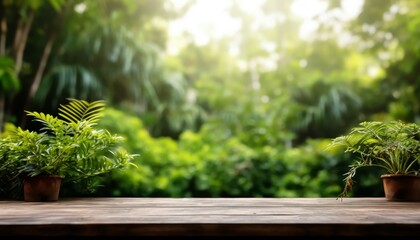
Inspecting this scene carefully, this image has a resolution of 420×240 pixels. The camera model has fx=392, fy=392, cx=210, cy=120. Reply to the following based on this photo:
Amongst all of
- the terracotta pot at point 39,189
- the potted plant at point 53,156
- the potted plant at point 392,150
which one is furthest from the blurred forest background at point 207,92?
the potted plant at point 392,150

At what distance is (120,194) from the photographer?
4.79 metres

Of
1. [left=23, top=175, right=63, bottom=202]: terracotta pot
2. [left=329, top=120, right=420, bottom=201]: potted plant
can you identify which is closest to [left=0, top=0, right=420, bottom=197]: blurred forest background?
[left=23, top=175, right=63, bottom=202]: terracotta pot

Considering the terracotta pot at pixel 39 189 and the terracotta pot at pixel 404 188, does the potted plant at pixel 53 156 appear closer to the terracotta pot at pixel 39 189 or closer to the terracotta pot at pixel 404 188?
the terracotta pot at pixel 39 189

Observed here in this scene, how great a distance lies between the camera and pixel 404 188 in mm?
1902

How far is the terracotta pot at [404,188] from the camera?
1882 mm

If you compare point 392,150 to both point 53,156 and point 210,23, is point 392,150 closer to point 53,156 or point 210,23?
point 53,156

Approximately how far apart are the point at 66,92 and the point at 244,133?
11.1 feet

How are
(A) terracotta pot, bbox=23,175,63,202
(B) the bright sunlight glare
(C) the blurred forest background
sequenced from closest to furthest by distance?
(A) terracotta pot, bbox=23,175,63,202, (C) the blurred forest background, (B) the bright sunlight glare

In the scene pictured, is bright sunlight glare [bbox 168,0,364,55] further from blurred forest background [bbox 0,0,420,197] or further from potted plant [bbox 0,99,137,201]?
potted plant [bbox 0,99,137,201]

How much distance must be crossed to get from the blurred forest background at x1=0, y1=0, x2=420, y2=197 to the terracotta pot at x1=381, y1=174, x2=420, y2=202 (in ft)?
10.2

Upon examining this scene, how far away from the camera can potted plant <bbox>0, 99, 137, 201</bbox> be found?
1878 millimetres

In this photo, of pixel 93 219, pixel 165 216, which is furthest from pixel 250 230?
pixel 93 219

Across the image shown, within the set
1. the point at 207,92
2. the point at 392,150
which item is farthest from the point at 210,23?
the point at 392,150

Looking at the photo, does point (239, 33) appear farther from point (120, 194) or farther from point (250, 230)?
point (250, 230)
